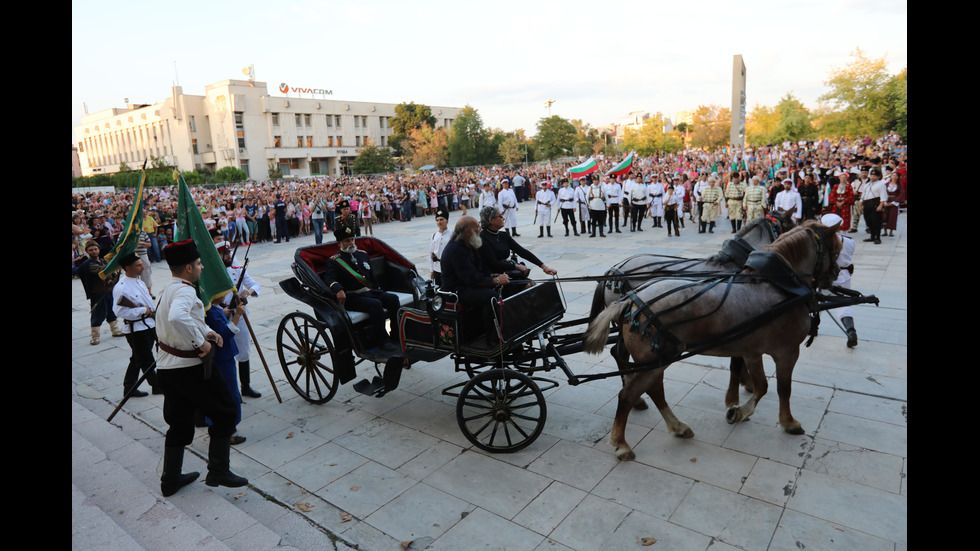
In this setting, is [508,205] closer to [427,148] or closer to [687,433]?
[687,433]

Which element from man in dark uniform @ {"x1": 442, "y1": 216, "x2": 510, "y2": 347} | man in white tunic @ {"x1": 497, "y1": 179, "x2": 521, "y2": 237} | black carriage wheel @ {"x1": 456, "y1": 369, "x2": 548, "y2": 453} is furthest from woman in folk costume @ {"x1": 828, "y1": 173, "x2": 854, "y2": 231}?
black carriage wheel @ {"x1": 456, "y1": 369, "x2": 548, "y2": 453}

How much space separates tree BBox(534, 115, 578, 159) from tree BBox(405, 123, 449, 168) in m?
11.3

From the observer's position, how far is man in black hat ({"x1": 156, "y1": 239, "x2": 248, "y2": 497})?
4230mm

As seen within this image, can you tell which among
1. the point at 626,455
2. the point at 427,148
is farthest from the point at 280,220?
the point at 427,148

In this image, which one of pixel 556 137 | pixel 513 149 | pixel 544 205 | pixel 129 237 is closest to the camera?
pixel 129 237

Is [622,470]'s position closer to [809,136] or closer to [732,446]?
[732,446]

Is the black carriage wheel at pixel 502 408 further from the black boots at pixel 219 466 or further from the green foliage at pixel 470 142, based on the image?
the green foliage at pixel 470 142

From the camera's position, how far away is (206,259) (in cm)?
523

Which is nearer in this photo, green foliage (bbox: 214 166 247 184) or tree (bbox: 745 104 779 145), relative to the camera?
green foliage (bbox: 214 166 247 184)

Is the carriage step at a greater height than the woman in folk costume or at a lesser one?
lesser

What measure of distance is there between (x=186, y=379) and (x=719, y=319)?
4218mm

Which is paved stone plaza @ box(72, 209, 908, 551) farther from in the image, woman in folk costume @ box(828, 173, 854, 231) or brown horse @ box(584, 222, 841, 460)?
woman in folk costume @ box(828, 173, 854, 231)
